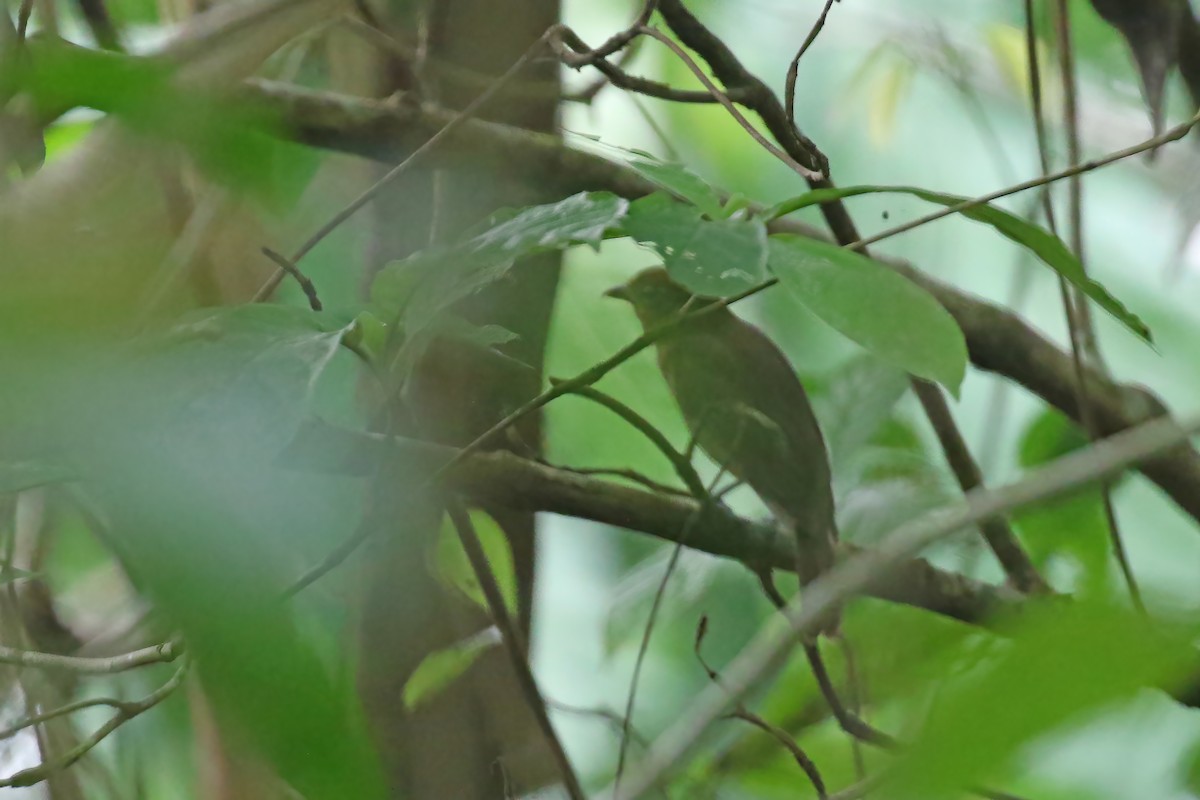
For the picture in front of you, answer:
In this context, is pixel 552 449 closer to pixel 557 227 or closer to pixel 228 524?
pixel 557 227

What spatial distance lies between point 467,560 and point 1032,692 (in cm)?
64

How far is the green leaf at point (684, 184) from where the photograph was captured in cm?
45

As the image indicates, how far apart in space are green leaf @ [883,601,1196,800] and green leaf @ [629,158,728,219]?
0.95ft

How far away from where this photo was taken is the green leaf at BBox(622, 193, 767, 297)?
387mm

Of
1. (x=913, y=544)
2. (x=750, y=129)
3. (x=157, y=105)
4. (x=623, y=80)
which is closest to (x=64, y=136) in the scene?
(x=623, y=80)

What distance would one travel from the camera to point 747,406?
0.93 metres

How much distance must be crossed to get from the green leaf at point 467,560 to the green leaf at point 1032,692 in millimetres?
625

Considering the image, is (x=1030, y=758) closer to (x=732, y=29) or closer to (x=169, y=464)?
(x=169, y=464)

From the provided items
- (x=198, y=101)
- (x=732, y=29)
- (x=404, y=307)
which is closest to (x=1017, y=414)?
(x=732, y=29)

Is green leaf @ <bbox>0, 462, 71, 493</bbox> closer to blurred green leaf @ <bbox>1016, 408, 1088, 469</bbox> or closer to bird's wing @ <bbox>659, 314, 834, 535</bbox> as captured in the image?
bird's wing @ <bbox>659, 314, 834, 535</bbox>

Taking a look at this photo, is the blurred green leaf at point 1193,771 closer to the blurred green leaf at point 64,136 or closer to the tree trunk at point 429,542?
the tree trunk at point 429,542

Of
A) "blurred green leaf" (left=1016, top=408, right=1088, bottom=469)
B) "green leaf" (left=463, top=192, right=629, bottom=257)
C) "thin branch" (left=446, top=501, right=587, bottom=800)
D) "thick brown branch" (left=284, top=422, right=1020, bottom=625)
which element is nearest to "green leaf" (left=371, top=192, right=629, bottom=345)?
"green leaf" (left=463, top=192, right=629, bottom=257)

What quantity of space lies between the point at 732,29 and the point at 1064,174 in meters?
1.19

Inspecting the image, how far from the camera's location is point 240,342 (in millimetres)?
447
